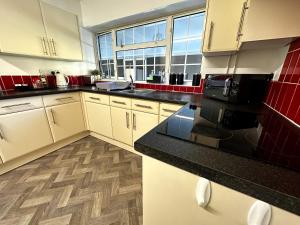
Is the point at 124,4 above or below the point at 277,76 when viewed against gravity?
above

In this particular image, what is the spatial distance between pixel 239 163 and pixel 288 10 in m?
1.05

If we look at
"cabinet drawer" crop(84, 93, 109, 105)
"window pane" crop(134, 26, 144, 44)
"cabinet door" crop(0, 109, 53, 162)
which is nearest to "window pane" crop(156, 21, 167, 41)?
"window pane" crop(134, 26, 144, 44)

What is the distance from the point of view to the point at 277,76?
4.00 feet

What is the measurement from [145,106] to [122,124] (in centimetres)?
49

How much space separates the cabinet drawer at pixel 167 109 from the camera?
1.44 meters

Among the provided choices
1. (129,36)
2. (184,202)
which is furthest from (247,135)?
(129,36)

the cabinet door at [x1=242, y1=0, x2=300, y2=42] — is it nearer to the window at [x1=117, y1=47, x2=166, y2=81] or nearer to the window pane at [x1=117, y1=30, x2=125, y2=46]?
the window at [x1=117, y1=47, x2=166, y2=81]

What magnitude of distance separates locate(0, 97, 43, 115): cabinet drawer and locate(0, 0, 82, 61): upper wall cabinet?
599 millimetres

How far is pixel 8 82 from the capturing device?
185cm

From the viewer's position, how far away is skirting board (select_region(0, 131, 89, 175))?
160cm

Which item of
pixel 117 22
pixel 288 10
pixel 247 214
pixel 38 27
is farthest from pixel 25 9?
pixel 247 214

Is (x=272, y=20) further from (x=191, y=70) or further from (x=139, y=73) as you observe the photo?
(x=139, y=73)

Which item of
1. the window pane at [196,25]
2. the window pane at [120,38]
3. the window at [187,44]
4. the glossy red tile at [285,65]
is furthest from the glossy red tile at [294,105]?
the window pane at [120,38]

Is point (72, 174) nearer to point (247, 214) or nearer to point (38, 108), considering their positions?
point (38, 108)
